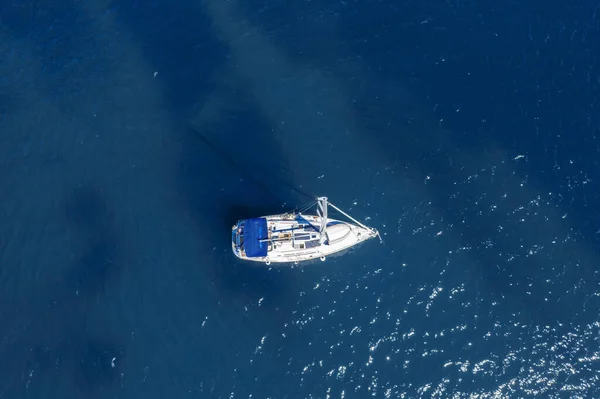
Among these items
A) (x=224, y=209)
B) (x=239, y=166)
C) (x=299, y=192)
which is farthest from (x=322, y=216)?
(x=239, y=166)

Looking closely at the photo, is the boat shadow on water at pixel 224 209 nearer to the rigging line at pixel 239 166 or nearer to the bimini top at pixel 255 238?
the rigging line at pixel 239 166

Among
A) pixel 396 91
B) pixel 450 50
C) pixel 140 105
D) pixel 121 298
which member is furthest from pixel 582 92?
pixel 121 298

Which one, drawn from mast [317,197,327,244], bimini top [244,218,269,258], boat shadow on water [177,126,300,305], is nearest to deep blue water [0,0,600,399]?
boat shadow on water [177,126,300,305]

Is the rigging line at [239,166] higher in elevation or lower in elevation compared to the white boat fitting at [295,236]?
higher

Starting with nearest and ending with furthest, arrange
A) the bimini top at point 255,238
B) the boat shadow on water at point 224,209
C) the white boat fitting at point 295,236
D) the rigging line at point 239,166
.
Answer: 1. the bimini top at point 255,238
2. the white boat fitting at point 295,236
3. the boat shadow on water at point 224,209
4. the rigging line at point 239,166

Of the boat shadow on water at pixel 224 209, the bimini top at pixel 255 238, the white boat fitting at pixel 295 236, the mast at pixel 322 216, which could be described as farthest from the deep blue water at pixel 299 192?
the mast at pixel 322 216

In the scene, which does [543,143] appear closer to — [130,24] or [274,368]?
[274,368]
